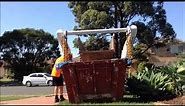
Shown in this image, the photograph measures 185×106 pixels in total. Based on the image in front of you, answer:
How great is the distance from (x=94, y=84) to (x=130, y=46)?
1.96 meters

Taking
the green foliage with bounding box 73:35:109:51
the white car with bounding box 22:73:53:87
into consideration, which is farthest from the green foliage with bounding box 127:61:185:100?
the white car with bounding box 22:73:53:87

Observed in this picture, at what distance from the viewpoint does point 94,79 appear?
12.9 metres

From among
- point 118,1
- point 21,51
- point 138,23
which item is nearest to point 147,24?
point 138,23

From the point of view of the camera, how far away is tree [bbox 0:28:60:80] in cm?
5603

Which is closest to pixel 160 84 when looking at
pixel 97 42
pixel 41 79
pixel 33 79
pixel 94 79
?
pixel 94 79

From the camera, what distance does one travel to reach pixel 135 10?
37875 mm

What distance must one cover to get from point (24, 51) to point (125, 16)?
21233mm

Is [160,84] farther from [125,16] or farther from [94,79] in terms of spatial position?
[125,16]

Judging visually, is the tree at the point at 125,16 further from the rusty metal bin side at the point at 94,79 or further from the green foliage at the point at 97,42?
the rusty metal bin side at the point at 94,79

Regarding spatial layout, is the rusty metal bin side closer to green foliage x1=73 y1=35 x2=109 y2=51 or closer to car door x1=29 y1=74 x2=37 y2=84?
green foliage x1=73 y1=35 x2=109 y2=51

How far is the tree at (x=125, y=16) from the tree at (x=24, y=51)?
17.5 meters

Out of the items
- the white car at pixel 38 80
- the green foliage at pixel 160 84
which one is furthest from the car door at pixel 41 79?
the green foliage at pixel 160 84

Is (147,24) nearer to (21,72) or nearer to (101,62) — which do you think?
(21,72)

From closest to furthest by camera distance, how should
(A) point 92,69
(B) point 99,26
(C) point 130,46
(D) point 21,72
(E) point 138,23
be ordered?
(A) point 92,69 → (C) point 130,46 → (B) point 99,26 → (E) point 138,23 → (D) point 21,72
